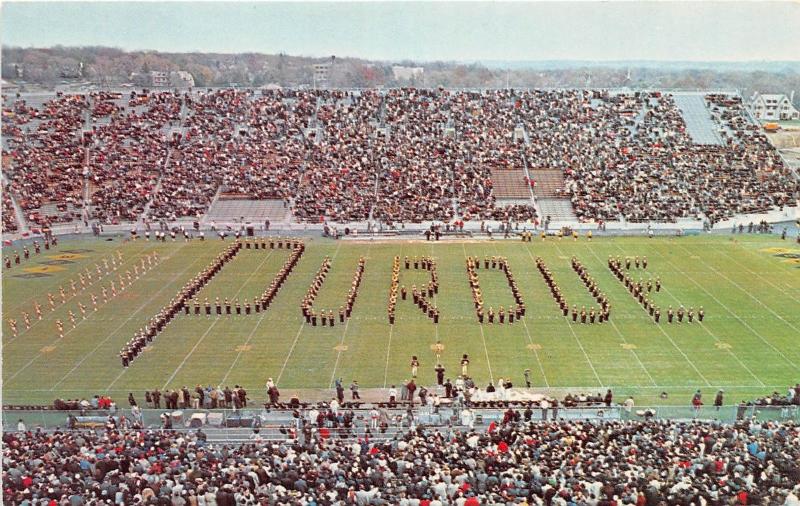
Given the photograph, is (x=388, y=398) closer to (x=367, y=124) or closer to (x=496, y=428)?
(x=496, y=428)

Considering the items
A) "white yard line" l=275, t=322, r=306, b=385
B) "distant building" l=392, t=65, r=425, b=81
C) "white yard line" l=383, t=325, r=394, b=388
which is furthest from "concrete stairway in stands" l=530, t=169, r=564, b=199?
"distant building" l=392, t=65, r=425, b=81

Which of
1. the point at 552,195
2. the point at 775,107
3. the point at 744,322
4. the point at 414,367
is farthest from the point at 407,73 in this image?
the point at 414,367

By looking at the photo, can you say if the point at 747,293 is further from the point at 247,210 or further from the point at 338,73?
the point at 338,73

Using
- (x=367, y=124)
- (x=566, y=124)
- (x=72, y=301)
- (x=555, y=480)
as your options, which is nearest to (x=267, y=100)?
(x=367, y=124)

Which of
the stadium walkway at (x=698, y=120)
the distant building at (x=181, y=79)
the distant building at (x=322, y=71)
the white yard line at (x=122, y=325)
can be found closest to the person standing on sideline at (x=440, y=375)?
the white yard line at (x=122, y=325)

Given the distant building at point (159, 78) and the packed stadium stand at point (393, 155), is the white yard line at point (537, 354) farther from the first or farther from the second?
the distant building at point (159, 78)
